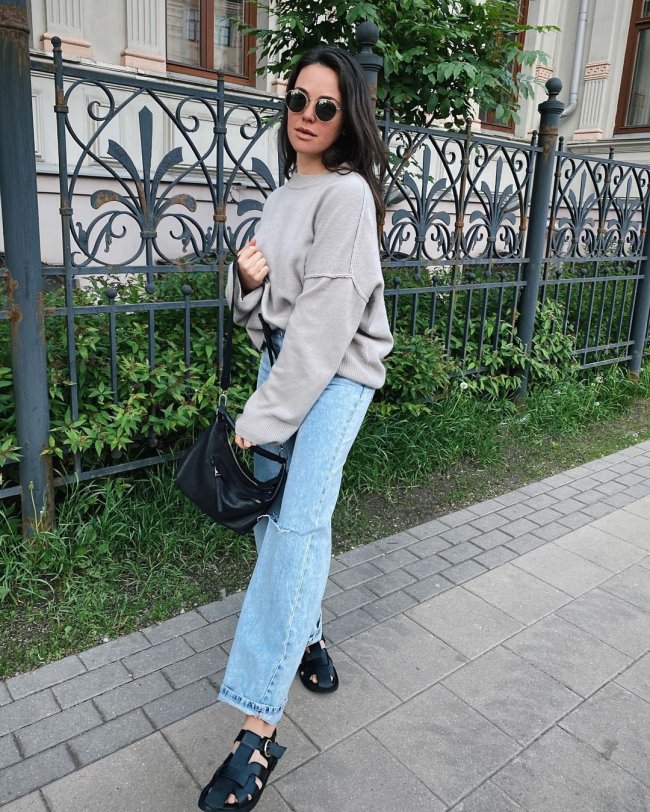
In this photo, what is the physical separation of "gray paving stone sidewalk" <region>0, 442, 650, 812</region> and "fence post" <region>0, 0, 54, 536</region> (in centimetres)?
75

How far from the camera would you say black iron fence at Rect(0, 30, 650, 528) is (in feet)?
9.20

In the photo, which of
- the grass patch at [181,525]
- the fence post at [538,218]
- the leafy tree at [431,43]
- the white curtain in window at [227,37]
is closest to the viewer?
the grass patch at [181,525]

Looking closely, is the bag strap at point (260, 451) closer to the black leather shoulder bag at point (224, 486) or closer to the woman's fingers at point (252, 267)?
the black leather shoulder bag at point (224, 486)

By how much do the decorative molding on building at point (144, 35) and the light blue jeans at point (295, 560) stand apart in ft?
20.9

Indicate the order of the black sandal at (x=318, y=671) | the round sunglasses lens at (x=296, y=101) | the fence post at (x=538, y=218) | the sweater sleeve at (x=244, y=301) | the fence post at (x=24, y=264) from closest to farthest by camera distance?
1. the round sunglasses lens at (x=296, y=101)
2. the sweater sleeve at (x=244, y=301)
3. the black sandal at (x=318, y=671)
4. the fence post at (x=24, y=264)
5. the fence post at (x=538, y=218)

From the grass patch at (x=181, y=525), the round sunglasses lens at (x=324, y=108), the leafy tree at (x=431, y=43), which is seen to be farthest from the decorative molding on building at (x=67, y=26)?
the round sunglasses lens at (x=324, y=108)

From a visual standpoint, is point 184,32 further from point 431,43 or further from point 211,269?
point 211,269

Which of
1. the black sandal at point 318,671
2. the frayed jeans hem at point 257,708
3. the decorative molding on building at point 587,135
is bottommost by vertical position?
the black sandal at point 318,671

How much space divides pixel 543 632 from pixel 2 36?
9.61ft

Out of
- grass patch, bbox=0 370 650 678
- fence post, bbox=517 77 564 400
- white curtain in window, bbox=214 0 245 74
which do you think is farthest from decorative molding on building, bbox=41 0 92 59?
grass patch, bbox=0 370 650 678

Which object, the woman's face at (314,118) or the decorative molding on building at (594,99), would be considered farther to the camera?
the decorative molding on building at (594,99)

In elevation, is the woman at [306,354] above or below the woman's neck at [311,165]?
below

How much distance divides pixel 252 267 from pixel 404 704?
1.47m

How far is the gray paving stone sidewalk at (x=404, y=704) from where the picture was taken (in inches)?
75.8
